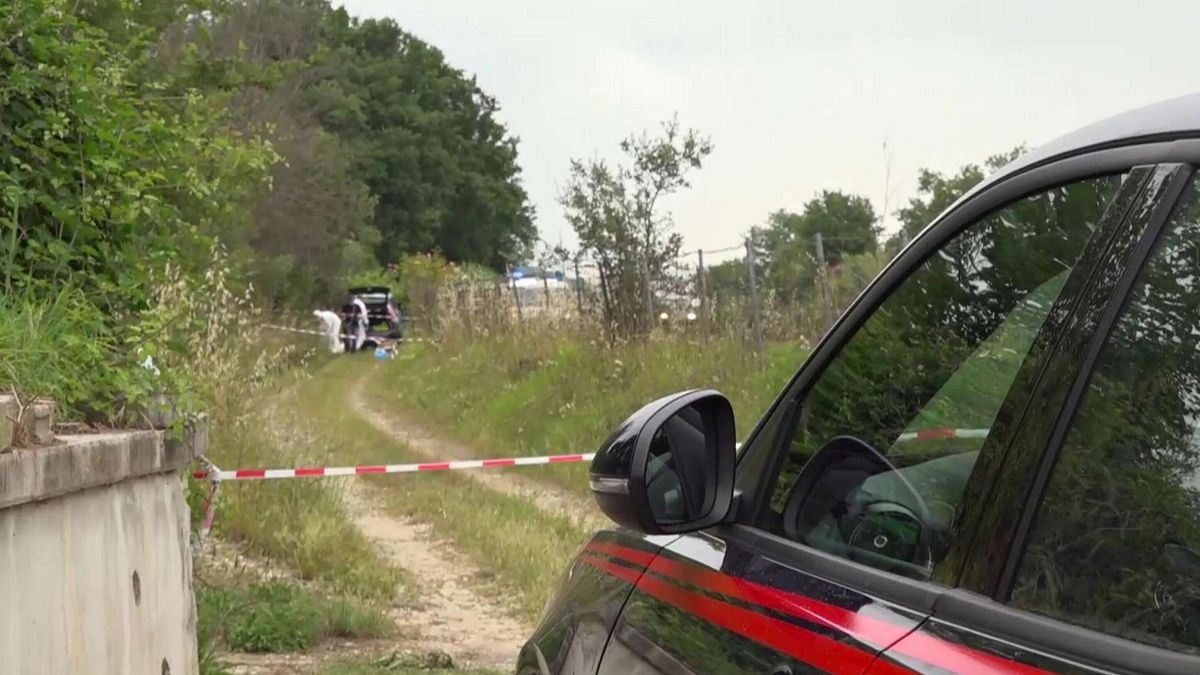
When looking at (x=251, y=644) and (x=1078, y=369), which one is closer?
(x=1078, y=369)

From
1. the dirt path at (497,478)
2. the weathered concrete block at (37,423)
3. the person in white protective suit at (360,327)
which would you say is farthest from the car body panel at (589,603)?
A: the person in white protective suit at (360,327)

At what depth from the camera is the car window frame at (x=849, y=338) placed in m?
1.86

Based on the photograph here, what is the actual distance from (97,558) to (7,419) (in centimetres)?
67

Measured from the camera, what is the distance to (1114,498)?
1727 millimetres

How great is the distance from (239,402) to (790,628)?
8.74 m

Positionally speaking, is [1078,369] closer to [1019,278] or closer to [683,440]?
[1019,278]

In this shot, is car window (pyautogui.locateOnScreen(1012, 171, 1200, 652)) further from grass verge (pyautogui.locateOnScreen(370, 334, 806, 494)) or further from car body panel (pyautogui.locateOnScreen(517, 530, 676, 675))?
grass verge (pyautogui.locateOnScreen(370, 334, 806, 494))

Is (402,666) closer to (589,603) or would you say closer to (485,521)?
(485,521)

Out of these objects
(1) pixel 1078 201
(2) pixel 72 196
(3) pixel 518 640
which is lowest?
(3) pixel 518 640

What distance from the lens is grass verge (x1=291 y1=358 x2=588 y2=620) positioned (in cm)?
975

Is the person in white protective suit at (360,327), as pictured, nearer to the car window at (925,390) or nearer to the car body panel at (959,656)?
the car window at (925,390)

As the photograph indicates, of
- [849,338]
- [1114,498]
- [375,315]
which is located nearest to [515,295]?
[375,315]

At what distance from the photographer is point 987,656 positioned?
168cm

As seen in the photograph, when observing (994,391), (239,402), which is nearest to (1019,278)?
(994,391)
